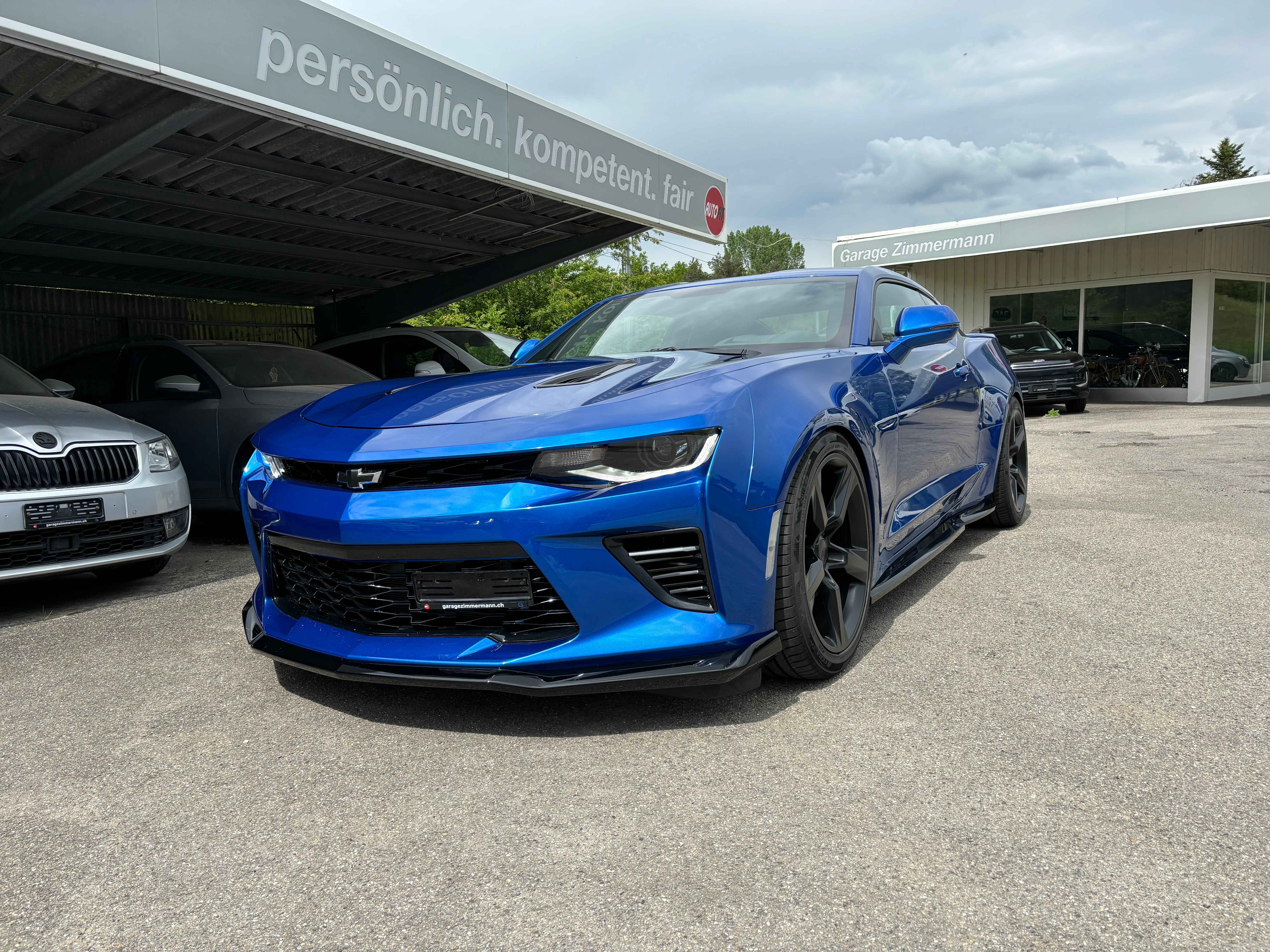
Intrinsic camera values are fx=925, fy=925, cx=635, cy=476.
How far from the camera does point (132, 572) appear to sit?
5.01 meters

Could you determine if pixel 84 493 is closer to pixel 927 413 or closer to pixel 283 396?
pixel 283 396

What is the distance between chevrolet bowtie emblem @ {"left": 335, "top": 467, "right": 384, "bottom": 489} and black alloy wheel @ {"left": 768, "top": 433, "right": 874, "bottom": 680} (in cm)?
116

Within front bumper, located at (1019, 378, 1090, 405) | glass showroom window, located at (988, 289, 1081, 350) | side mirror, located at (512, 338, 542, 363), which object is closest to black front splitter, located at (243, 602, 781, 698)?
side mirror, located at (512, 338, 542, 363)

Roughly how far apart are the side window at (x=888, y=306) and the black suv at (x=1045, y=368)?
35.7 ft

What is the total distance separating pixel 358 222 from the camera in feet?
32.9

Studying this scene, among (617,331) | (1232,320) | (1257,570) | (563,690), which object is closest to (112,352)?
(617,331)

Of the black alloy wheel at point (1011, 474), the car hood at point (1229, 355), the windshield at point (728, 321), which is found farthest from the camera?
the car hood at point (1229, 355)

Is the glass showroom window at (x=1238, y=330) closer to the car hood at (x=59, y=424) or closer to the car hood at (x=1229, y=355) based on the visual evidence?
the car hood at (x=1229, y=355)

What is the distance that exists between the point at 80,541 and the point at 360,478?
2511mm

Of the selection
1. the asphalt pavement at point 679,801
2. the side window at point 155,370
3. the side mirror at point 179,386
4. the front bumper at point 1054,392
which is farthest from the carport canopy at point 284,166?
the front bumper at point 1054,392

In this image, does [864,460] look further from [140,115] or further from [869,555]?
[140,115]

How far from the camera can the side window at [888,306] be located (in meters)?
3.76

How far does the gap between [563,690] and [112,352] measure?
6.26m

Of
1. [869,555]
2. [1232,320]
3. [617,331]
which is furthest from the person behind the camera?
[1232,320]
